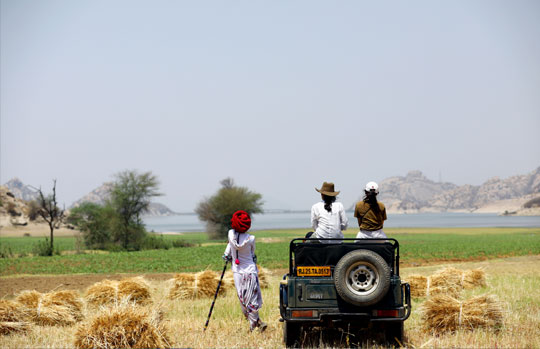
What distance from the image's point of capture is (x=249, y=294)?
10.3m

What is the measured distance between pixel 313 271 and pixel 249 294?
7.17 feet

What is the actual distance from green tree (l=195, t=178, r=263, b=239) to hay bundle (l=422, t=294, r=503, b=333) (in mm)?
65089

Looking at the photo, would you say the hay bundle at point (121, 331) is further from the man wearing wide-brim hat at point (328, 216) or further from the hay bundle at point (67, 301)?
the hay bundle at point (67, 301)

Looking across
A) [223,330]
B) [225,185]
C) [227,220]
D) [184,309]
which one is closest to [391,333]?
[223,330]

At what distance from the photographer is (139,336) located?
312 inches

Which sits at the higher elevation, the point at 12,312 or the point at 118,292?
the point at 12,312

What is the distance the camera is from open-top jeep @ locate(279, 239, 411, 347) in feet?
26.5

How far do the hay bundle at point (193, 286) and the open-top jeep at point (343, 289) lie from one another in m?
7.03

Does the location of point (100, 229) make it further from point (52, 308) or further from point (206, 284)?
point (52, 308)

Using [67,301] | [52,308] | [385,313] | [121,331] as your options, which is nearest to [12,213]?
[67,301]

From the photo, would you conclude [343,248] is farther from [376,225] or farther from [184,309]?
[184,309]

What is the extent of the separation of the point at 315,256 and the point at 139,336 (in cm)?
286

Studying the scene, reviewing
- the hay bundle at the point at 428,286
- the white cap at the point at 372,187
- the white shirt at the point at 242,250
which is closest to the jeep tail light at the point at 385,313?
the white cap at the point at 372,187

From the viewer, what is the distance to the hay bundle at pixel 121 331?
25.6 ft
